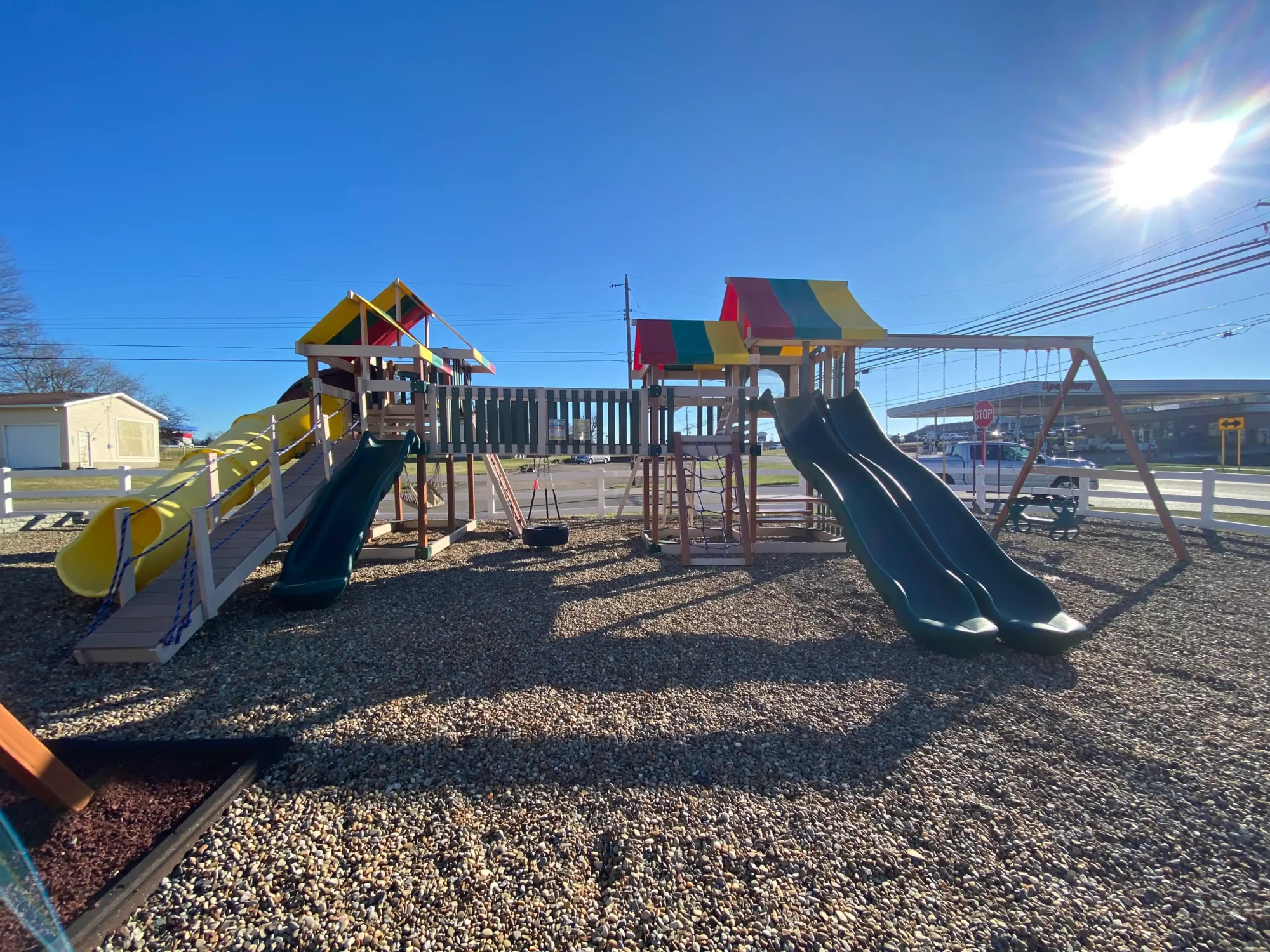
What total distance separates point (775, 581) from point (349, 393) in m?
6.74

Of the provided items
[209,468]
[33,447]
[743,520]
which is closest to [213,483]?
[209,468]

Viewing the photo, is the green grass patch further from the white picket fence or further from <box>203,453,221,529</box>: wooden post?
<box>203,453,221,529</box>: wooden post

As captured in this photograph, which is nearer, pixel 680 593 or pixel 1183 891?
pixel 1183 891

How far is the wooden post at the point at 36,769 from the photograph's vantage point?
2191 mm

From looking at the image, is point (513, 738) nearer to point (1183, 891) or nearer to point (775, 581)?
point (1183, 891)

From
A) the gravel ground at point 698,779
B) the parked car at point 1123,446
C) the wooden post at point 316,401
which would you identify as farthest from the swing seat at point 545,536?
the parked car at point 1123,446

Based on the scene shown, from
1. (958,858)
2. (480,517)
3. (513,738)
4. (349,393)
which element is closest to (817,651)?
(958,858)

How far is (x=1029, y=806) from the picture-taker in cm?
250

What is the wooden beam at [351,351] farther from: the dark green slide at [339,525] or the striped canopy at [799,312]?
the striped canopy at [799,312]

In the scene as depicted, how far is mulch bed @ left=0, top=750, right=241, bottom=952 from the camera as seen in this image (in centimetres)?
200

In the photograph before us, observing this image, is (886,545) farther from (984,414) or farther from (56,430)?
(56,430)

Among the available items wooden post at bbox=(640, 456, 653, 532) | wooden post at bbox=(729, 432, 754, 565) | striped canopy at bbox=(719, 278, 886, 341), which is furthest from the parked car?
wooden post at bbox=(729, 432, 754, 565)

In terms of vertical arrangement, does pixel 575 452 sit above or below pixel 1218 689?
above

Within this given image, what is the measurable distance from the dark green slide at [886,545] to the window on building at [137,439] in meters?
43.5
